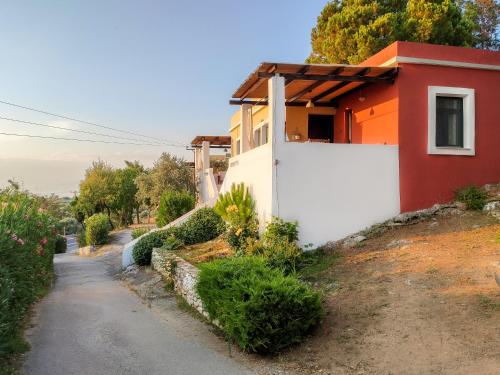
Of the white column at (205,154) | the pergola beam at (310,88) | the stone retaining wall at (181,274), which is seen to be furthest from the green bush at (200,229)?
the white column at (205,154)

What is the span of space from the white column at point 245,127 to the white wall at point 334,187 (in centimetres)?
412

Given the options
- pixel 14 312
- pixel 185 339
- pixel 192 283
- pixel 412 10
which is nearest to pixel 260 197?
pixel 192 283

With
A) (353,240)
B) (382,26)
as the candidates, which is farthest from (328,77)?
(382,26)

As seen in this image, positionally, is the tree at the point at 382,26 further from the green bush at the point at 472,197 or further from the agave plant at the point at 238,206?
the agave plant at the point at 238,206

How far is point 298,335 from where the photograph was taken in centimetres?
659

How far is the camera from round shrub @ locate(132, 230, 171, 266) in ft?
52.5

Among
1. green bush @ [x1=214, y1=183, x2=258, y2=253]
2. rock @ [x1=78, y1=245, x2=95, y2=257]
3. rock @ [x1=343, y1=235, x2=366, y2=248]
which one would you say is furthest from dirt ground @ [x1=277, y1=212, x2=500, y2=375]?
rock @ [x1=78, y1=245, x2=95, y2=257]

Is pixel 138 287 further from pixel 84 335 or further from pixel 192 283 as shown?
pixel 84 335

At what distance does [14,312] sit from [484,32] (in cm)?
2826

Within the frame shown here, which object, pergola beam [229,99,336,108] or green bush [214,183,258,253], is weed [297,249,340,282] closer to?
green bush [214,183,258,253]

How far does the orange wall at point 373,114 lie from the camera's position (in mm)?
12320

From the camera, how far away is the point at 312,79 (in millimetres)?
11703

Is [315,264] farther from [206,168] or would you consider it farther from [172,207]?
[206,168]

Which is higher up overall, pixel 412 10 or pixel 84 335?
pixel 412 10
